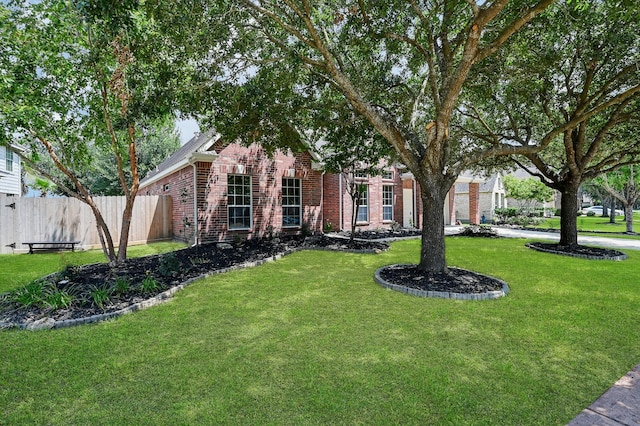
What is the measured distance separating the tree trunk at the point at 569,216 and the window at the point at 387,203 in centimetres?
812

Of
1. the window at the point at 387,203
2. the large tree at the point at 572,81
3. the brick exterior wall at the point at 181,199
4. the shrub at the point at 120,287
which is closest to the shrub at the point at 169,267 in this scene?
the shrub at the point at 120,287

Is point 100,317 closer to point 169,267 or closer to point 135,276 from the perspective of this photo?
point 135,276

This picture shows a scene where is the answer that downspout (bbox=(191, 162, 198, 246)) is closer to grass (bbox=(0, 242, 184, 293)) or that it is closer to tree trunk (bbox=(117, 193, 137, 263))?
grass (bbox=(0, 242, 184, 293))

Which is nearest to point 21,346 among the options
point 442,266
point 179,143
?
point 442,266

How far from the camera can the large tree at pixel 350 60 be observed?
5895 mm

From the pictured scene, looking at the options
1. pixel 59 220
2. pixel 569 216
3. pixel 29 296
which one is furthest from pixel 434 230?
pixel 59 220

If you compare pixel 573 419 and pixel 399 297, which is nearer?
pixel 573 419

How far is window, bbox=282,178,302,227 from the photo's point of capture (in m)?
13.7

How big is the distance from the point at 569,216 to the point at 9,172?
24.3m

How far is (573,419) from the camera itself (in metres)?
2.48

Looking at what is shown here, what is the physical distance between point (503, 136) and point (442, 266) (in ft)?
23.7

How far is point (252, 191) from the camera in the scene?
12.6 m

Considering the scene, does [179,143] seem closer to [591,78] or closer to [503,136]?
[503,136]

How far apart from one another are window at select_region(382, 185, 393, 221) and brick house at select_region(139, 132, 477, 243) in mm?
962
